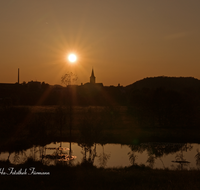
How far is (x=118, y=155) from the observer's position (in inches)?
→ 1268

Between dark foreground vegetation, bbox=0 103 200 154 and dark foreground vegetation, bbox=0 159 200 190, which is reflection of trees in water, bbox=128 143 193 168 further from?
dark foreground vegetation, bbox=0 159 200 190

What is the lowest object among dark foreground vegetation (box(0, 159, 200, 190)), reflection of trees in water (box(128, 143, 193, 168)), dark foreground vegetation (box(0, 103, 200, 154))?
reflection of trees in water (box(128, 143, 193, 168))

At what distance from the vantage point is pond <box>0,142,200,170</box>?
26266 millimetres

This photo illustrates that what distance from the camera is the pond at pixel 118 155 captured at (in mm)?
26266

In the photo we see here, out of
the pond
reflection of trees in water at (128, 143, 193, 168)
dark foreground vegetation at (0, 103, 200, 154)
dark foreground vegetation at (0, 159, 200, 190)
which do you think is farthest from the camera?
reflection of trees in water at (128, 143, 193, 168)

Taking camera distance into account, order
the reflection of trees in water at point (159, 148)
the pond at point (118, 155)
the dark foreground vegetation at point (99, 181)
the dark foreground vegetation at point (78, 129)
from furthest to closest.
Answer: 1. the reflection of trees in water at point (159, 148)
2. the pond at point (118, 155)
3. the dark foreground vegetation at point (78, 129)
4. the dark foreground vegetation at point (99, 181)

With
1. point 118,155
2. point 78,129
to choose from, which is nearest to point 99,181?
point 118,155

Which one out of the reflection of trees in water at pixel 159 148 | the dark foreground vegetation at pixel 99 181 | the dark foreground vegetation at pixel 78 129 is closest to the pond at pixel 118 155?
the reflection of trees in water at pixel 159 148

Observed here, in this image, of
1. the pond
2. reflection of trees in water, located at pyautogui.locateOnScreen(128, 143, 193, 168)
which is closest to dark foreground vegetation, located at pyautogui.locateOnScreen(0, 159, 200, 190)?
the pond

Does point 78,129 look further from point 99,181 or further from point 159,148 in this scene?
point 99,181

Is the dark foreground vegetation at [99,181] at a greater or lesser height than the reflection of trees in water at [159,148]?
greater

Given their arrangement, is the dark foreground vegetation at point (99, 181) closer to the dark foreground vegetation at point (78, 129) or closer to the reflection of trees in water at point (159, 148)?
the dark foreground vegetation at point (78, 129)

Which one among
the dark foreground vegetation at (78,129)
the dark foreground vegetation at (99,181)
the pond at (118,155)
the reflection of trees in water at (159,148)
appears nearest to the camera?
the dark foreground vegetation at (99,181)

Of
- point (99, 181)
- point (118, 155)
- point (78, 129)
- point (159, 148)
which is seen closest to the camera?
point (99, 181)
